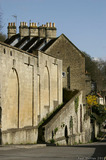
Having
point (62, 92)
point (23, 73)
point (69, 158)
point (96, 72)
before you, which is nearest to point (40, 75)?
point (23, 73)

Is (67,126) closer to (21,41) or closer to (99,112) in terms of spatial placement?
(99,112)

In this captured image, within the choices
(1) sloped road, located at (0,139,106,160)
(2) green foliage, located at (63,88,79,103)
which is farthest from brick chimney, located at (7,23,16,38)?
(1) sloped road, located at (0,139,106,160)

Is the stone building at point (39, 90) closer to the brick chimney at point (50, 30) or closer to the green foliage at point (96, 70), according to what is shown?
the brick chimney at point (50, 30)

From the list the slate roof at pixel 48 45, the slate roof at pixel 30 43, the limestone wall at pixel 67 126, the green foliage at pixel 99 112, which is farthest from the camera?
the green foliage at pixel 99 112

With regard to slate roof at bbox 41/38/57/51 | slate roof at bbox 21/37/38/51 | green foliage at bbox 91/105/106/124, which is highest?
slate roof at bbox 21/37/38/51

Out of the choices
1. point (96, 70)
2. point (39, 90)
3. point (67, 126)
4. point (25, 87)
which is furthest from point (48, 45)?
point (96, 70)

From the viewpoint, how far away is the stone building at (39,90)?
2516 centimetres

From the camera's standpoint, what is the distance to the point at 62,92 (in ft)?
135

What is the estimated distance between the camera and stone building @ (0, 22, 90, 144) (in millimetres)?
25156

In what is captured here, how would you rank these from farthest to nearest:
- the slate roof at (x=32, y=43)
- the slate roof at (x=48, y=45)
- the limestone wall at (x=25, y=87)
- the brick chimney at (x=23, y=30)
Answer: the brick chimney at (x=23, y=30), the slate roof at (x=32, y=43), the slate roof at (x=48, y=45), the limestone wall at (x=25, y=87)

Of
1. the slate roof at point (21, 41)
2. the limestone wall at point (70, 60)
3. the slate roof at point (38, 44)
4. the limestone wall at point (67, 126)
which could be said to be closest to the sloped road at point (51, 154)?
→ the limestone wall at point (67, 126)

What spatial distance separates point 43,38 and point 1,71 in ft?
92.2

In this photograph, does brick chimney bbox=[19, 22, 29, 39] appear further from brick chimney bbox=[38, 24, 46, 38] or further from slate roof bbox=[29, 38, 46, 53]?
slate roof bbox=[29, 38, 46, 53]

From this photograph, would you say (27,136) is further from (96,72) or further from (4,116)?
(96,72)
